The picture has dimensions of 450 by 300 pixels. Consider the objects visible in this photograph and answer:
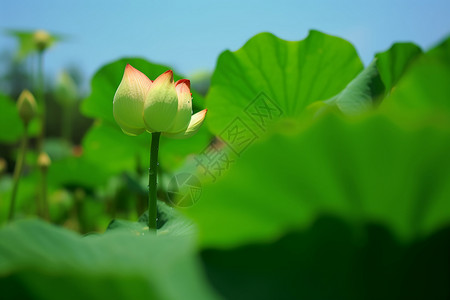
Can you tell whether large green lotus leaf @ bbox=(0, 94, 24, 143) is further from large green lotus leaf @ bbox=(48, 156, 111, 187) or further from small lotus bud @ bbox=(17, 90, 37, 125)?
small lotus bud @ bbox=(17, 90, 37, 125)

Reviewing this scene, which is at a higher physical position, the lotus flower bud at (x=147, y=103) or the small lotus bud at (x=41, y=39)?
the lotus flower bud at (x=147, y=103)

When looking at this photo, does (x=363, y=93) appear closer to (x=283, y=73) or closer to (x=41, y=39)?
(x=283, y=73)

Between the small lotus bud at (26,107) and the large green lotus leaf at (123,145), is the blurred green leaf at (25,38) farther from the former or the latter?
the small lotus bud at (26,107)

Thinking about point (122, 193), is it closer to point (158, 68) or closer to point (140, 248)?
point (158, 68)

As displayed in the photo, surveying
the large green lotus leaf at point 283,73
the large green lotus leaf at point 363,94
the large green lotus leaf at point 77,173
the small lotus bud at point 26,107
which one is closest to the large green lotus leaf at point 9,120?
the large green lotus leaf at point 77,173

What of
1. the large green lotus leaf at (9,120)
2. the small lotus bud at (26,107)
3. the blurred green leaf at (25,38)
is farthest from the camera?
the blurred green leaf at (25,38)

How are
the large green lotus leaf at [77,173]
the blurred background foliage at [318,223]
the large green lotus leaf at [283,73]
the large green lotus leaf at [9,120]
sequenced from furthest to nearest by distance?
A: the large green lotus leaf at [77,173]
the large green lotus leaf at [9,120]
the large green lotus leaf at [283,73]
the blurred background foliage at [318,223]

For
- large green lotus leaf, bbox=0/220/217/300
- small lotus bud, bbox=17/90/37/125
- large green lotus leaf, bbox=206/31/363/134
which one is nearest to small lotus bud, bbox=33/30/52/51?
small lotus bud, bbox=17/90/37/125

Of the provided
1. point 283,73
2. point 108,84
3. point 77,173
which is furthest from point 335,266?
point 77,173
